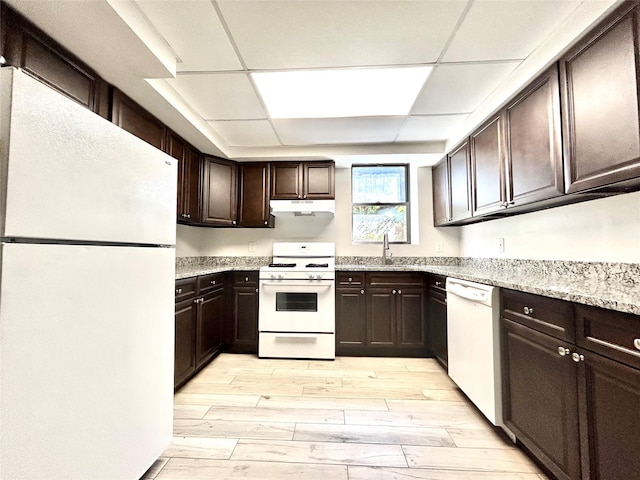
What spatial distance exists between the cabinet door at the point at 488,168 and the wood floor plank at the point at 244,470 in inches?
77.2

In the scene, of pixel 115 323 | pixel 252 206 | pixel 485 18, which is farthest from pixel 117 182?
pixel 252 206

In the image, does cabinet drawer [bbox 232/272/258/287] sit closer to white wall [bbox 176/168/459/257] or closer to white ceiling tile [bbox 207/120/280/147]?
white wall [bbox 176/168/459/257]

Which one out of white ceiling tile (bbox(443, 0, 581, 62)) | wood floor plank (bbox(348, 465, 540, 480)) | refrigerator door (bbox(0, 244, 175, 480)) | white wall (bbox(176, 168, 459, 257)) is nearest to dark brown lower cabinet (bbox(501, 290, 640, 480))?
wood floor plank (bbox(348, 465, 540, 480))

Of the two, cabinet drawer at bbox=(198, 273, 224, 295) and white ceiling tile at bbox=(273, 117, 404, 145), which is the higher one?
white ceiling tile at bbox=(273, 117, 404, 145)

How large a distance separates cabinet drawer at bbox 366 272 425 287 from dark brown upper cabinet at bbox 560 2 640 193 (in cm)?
170

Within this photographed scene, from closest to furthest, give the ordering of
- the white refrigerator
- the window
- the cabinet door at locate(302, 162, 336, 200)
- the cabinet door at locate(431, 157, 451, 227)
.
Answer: the white refrigerator, the cabinet door at locate(431, 157, 451, 227), the cabinet door at locate(302, 162, 336, 200), the window

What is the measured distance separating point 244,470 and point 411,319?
2.08 m

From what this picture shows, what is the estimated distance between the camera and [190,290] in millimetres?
2406

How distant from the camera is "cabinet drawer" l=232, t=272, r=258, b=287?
10.4ft

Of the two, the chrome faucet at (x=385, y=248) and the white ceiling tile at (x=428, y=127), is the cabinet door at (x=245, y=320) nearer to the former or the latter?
the chrome faucet at (x=385, y=248)

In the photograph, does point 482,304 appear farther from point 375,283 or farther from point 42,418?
point 42,418

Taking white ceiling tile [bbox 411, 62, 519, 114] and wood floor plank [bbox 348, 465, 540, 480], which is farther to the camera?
white ceiling tile [bbox 411, 62, 519, 114]

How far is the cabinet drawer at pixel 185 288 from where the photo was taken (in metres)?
2.22

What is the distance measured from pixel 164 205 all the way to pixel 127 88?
99cm
